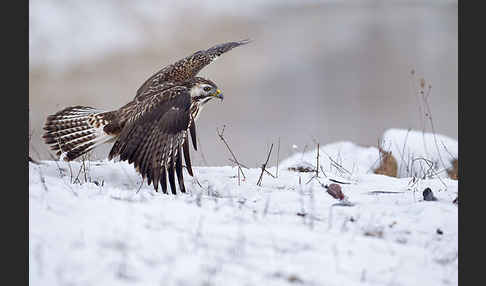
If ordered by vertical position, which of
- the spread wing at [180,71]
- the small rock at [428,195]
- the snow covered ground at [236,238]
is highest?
the spread wing at [180,71]

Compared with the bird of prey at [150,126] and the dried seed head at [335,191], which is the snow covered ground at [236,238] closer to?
the dried seed head at [335,191]

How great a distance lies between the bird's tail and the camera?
6695 millimetres

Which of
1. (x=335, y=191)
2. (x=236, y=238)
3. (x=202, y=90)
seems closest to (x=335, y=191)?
(x=335, y=191)

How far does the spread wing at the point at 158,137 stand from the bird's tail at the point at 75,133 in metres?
0.52

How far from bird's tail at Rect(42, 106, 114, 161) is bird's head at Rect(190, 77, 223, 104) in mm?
1019

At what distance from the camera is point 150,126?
6.17 meters

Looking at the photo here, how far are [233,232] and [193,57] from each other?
12.7 feet

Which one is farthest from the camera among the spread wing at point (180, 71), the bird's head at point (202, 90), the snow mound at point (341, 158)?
the snow mound at point (341, 158)

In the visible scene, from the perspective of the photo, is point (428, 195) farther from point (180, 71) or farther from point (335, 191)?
point (180, 71)

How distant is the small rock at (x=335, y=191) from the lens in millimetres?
5680

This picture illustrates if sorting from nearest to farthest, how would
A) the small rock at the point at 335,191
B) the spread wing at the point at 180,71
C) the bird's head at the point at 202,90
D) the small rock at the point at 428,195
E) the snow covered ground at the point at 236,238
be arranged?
the snow covered ground at the point at 236,238 → the small rock at the point at 428,195 → the small rock at the point at 335,191 → the bird's head at the point at 202,90 → the spread wing at the point at 180,71

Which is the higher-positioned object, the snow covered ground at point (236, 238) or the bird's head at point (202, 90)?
the bird's head at point (202, 90)

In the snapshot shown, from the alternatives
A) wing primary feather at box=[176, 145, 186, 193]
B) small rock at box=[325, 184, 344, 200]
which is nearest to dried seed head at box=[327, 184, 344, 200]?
small rock at box=[325, 184, 344, 200]

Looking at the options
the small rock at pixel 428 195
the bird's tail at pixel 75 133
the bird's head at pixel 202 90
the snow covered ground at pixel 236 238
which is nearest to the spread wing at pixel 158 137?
the bird's head at pixel 202 90
